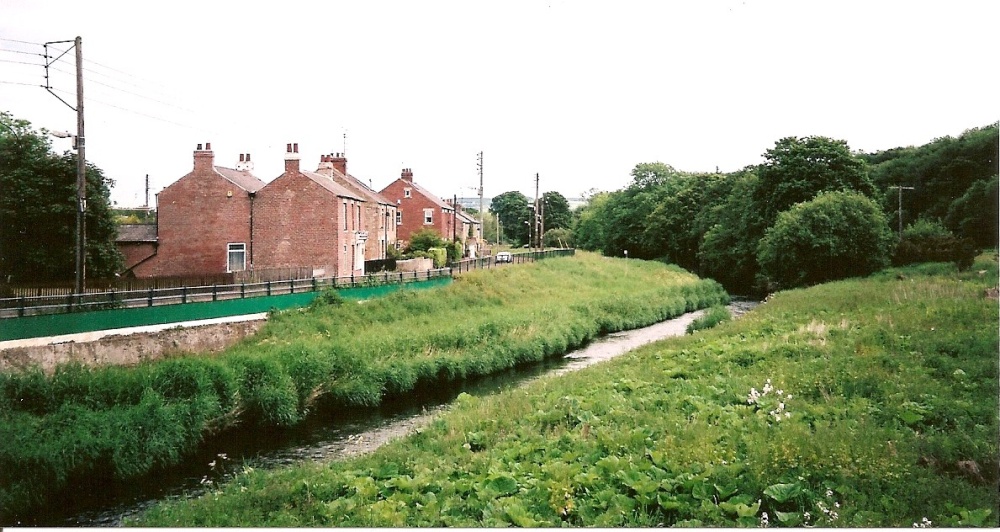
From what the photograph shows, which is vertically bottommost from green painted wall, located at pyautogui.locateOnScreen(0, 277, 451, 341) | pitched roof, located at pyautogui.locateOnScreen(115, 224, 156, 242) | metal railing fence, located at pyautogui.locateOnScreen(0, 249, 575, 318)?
green painted wall, located at pyautogui.locateOnScreen(0, 277, 451, 341)

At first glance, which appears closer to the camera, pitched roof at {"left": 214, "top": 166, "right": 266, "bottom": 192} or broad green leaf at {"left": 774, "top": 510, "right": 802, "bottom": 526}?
broad green leaf at {"left": 774, "top": 510, "right": 802, "bottom": 526}

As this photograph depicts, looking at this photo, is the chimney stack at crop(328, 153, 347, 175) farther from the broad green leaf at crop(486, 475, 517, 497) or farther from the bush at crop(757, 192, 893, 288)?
the broad green leaf at crop(486, 475, 517, 497)

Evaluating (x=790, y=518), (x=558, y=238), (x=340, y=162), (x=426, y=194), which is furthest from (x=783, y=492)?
(x=558, y=238)

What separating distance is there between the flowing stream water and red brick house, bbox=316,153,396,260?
739 inches

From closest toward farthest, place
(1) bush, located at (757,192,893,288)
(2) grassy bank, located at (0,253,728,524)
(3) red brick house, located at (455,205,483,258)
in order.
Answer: (2) grassy bank, located at (0,253,728,524) < (1) bush, located at (757,192,893,288) < (3) red brick house, located at (455,205,483,258)

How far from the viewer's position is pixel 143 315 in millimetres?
15492

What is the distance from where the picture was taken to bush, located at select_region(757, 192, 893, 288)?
2353 cm

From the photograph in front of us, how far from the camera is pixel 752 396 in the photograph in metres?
9.88

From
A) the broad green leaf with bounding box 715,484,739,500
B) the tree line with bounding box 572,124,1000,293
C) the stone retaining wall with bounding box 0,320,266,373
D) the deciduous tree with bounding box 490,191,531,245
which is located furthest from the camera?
the deciduous tree with bounding box 490,191,531,245

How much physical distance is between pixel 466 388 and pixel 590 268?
2537 centimetres

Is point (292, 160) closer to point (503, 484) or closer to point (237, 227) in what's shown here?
point (237, 227)

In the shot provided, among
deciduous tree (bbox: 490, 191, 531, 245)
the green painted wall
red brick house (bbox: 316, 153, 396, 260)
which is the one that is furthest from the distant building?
deciduous tree (bbox: 490, 191, 531, 245)

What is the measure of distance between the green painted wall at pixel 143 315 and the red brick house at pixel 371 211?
13.0m

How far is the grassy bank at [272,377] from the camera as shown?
10.5 metres
